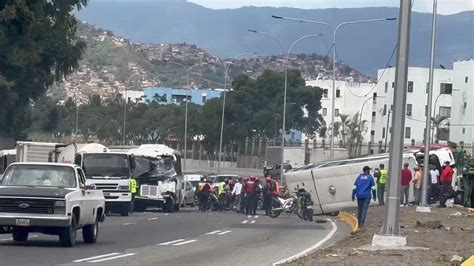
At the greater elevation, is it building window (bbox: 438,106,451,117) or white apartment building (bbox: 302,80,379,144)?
white apartment building (bbox: 302,80,379,144)

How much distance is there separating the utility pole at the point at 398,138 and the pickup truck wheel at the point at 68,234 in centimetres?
628

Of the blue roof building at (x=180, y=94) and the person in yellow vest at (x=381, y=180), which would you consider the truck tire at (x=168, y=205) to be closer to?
the person in yellow vest at (x=381, y=180)

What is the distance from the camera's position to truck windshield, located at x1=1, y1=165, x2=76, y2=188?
2316 centimetres

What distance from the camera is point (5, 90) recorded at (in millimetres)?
51344

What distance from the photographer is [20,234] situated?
2372 centimetres

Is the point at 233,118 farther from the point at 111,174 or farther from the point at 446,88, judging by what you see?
the point at 111,174

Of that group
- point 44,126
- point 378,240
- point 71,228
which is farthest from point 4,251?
point 44,126

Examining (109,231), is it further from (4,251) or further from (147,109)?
(147,109)

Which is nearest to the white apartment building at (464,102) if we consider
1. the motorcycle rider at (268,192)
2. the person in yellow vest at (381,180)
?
the motorcycle rider at (268,192)

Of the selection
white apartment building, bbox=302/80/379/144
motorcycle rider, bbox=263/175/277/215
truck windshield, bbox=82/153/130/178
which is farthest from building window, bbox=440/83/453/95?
truck windshield, bbox=82/153/130/178

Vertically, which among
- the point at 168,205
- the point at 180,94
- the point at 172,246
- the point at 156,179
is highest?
the point at 180,94

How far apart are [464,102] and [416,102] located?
1758 centimetres

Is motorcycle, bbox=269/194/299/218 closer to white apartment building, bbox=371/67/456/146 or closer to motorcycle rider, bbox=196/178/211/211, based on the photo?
motorcycle rider, bbox=196/178/211/211

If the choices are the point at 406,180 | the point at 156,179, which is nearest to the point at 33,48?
the point at 156,179
